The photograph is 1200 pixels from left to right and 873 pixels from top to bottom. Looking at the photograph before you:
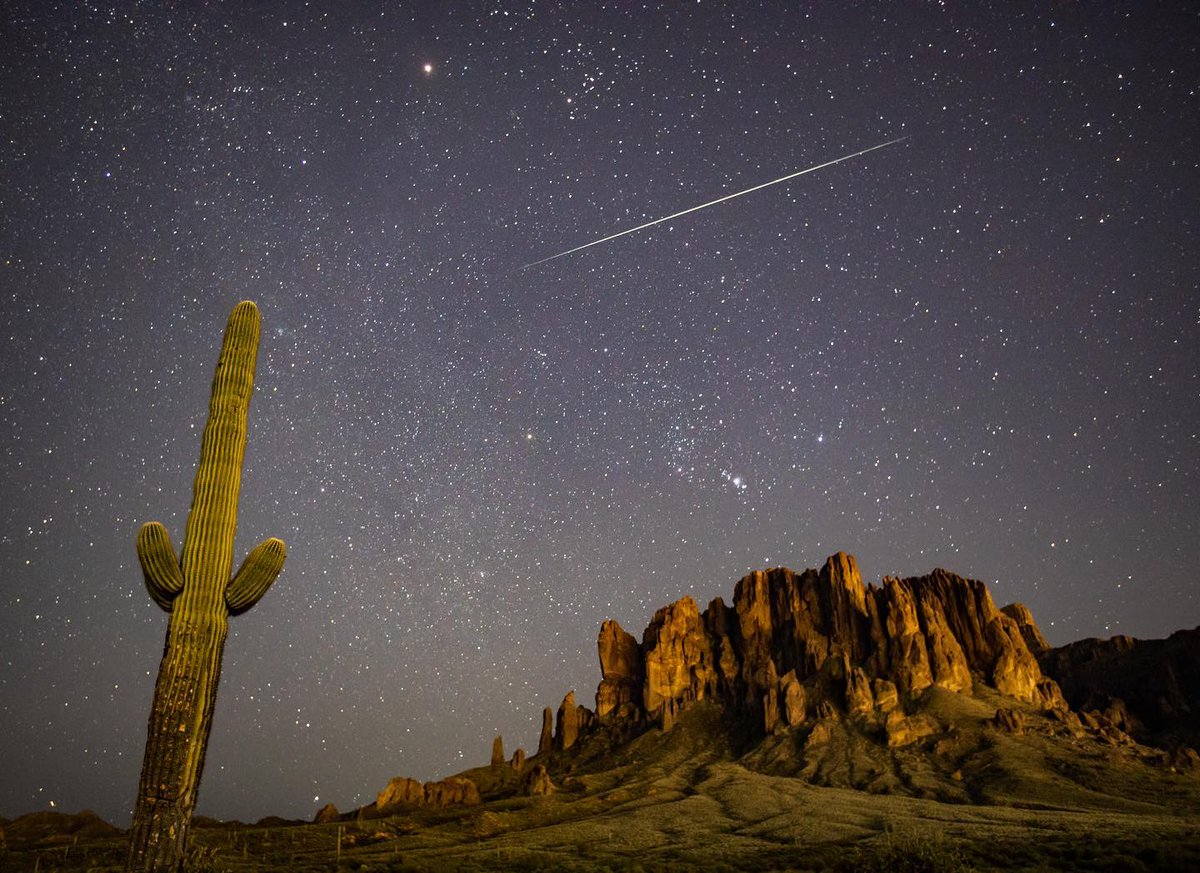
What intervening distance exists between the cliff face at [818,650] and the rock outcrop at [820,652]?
0.55 ft

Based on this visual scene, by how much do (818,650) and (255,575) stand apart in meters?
88.5

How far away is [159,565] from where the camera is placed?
1351 centimetres

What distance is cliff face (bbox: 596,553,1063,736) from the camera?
81312mm

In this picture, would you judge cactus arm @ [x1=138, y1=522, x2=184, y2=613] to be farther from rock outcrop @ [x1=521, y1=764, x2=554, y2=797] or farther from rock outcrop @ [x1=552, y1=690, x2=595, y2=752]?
rock outcrop @ [x1=552, y1=690, x2=595, y2=752]

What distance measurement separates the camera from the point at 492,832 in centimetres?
4966

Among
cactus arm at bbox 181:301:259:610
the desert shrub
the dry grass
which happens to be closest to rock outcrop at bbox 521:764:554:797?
the dry grass

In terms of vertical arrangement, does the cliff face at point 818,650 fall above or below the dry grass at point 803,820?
above

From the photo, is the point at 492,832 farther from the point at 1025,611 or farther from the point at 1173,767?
the point at 1025,611

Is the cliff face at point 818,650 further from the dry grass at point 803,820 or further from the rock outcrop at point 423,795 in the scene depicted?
the rock outcrop at point 423,795

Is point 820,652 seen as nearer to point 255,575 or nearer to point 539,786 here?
point 539,786

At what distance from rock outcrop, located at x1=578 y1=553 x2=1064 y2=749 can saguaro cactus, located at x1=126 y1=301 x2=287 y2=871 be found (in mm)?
72018

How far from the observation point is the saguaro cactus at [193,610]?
12594mm

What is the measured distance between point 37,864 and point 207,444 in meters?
35.7

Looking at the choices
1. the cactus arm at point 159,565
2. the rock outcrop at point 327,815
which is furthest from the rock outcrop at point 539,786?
the cactus arm at point 159,565
